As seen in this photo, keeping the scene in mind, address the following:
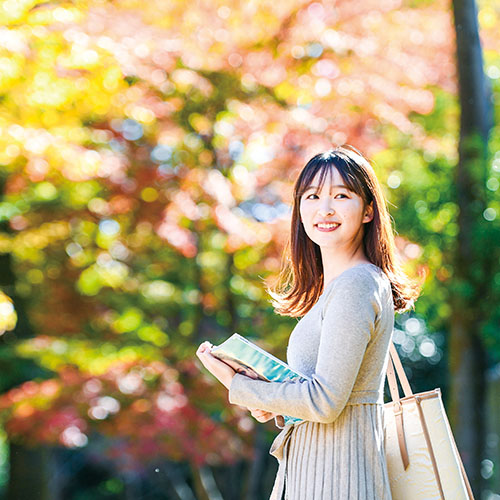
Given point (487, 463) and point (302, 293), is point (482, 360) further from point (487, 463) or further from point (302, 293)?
point (302, 293)

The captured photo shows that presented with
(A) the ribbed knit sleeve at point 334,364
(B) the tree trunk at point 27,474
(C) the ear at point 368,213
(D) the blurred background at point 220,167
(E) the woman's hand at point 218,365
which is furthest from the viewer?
(B) the tree trunk at point 27,474

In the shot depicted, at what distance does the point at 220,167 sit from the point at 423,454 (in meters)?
4.12

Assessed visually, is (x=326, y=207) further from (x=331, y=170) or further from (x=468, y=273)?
(x=468, y=273)

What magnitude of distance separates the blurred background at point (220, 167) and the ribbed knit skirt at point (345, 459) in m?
3.24

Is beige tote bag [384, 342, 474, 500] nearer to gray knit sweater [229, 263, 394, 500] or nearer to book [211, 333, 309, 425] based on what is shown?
gray knit sweater [229, 263, 394, 500]

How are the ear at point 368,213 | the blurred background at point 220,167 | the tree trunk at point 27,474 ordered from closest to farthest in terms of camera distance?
the ear at point 368,213 < the blurred background at point 220,167 < the tree trunk at point 27,474

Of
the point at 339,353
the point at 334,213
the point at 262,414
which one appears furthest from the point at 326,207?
the point at 262,414

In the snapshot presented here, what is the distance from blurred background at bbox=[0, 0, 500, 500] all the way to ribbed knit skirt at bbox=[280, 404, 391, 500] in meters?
3.24

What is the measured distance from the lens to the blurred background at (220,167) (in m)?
5.04

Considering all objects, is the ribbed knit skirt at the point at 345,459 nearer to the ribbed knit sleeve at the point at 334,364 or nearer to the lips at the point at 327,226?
the ribbed knit sleeve at the point at 334,364

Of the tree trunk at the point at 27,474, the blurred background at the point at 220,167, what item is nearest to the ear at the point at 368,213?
the blurred background at the point at 220,167

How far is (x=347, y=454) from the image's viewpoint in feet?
5.16

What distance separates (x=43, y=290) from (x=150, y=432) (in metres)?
3.31

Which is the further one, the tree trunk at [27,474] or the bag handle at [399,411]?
the tree trunk at [27,474]
